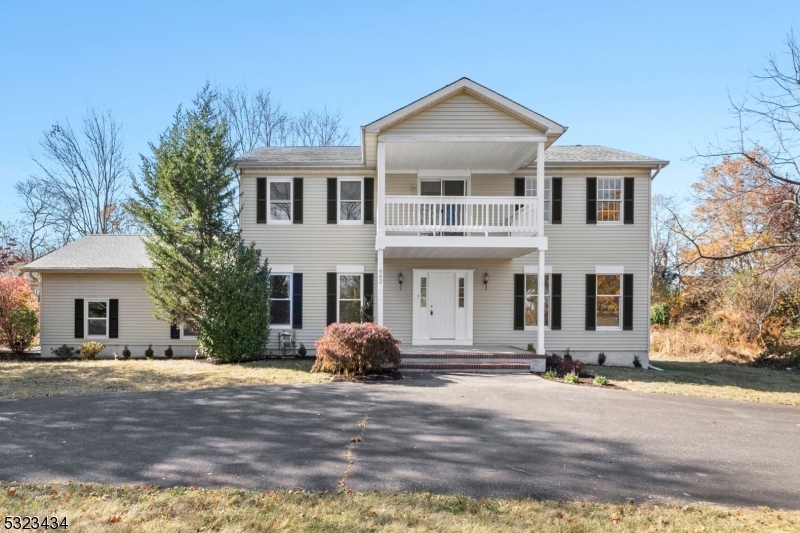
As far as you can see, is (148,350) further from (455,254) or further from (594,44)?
(594,44)

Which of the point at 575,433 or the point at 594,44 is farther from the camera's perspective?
the point at 594,44

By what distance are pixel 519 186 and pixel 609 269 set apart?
13.0 ft

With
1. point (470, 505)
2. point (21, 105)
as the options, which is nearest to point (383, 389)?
point (470, 505)

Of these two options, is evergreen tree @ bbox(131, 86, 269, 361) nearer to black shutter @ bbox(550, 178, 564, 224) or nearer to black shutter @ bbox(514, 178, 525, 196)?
black shutter @ bbox(514, 178, 525, 196)

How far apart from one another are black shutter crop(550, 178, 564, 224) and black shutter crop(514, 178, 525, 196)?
0.94 meters

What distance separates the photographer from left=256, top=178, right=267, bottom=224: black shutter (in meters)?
15.3

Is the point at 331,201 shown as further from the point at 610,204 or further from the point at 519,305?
the point at 610,204

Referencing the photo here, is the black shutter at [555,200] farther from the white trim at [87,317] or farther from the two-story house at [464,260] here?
the white trim at [87,317]

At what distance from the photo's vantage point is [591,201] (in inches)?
606

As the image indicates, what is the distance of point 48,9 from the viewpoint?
14.1 meters

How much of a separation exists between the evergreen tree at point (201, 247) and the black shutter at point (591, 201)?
10410mm

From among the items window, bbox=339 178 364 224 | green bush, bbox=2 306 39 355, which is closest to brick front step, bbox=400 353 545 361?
window, bbox=339 178 364 224

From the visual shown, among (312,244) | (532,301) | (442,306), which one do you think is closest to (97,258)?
(312,244)

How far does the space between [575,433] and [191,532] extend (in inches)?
203
